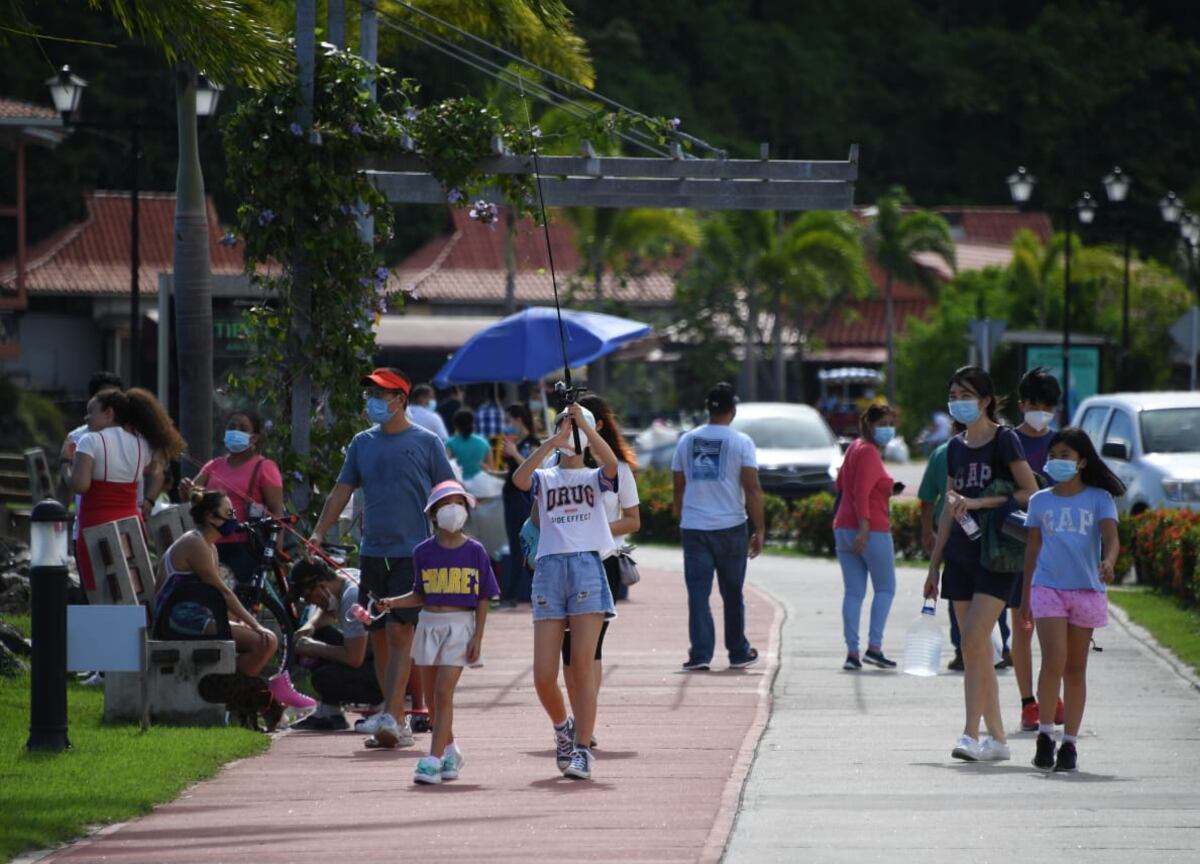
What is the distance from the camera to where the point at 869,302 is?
7025 centimetres

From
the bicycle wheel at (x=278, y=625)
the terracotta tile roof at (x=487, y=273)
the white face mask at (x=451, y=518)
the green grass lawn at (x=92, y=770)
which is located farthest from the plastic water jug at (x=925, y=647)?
the terracotta tile roof at (x=487, y=273)

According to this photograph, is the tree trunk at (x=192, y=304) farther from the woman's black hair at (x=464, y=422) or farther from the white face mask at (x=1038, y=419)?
the white face mask at (x=1038, y=419)

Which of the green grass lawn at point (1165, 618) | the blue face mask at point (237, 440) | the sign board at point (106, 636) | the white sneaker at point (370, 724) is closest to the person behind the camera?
the sign board at point (106, 636)

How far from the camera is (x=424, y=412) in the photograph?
16.7 metres

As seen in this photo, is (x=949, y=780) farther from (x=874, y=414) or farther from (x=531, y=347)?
(x=531, y=347)

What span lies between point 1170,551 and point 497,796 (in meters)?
9.94

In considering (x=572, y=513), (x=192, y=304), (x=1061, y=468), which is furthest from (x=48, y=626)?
(x=192, y=304)

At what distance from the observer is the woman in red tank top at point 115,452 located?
12008mm

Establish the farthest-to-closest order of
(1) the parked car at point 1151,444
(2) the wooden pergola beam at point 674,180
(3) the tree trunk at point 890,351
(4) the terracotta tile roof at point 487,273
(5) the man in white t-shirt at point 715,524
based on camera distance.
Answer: (3) the tree trunk at point 890,351 < (4) the terracotta tile roof at point 487,273 < (1) the parked car at point 1151,444 < (5) the man in white t-shirt at point 715,524 < (2) the wooden pergola beam at point 674,180

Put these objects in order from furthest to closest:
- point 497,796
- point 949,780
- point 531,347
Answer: point 531,347 < point 949,780 < point 497,796

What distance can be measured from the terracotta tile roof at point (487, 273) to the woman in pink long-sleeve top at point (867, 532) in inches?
1570

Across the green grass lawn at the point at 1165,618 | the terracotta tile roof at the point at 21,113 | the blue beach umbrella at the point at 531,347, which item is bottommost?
the green grass lawn at the point at 1165,618

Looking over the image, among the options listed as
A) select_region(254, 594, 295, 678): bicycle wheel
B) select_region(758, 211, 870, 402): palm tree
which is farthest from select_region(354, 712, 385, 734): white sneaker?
select_region(758, 211, 870, 402): palm tree

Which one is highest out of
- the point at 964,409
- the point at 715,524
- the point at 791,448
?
the point at 964,409
